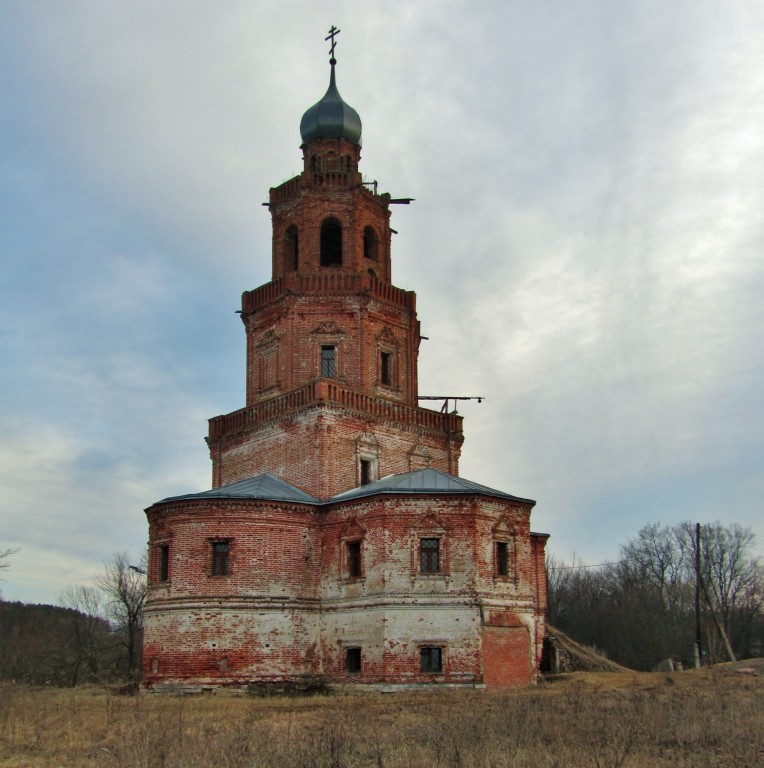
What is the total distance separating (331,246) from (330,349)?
4.48m

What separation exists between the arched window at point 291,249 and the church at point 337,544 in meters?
1.33

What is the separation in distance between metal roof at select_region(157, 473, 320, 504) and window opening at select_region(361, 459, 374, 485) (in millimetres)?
2002

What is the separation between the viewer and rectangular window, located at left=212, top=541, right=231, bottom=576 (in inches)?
962

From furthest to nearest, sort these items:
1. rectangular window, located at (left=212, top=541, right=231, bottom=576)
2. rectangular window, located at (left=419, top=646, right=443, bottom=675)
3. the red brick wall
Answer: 1. rectangular window, located at (left=212, top=541, right=231, bottom=576)
2. the red brick wall
3. rectangular window, located at (left=419, top=646, right=443, bottom=675)

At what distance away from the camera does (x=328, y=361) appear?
29.3 m

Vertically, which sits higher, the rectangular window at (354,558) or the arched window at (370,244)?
the arched window at (370,244)

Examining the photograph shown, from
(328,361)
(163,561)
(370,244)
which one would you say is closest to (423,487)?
(328,361)

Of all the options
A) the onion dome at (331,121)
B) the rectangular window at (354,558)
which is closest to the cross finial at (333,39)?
the onion dome at (331,121)

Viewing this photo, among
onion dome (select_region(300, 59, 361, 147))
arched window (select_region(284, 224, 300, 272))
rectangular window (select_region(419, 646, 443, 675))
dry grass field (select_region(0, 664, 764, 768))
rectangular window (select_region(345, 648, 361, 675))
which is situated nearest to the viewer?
dry grass field (select_region(0, 664, 764, 768))

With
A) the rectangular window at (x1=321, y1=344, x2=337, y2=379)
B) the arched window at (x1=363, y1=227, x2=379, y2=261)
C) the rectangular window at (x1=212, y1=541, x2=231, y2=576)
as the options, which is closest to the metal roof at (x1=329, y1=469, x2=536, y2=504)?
the rectangular window at (x1=212, y1=541, x2=231, y2=576)

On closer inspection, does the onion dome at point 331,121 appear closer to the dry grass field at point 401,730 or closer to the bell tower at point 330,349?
the bell tower at point 330,349

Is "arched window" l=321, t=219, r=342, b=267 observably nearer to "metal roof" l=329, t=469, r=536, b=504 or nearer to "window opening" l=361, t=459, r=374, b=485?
"window opening" l=361, t=459, r=374, b=485

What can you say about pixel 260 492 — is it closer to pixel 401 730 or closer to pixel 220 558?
pixel 220 558

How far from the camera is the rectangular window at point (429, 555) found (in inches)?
945
